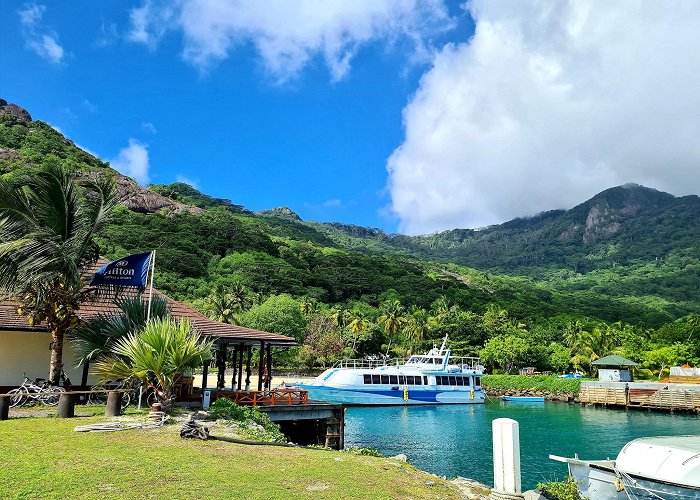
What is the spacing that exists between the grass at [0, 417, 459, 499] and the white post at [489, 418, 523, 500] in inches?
33.6

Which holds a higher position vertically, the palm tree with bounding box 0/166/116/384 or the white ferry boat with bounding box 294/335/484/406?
the palm tree with bounding box 0/166/116/384

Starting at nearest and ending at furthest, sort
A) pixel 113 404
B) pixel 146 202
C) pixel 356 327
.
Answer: pixel 113 404, pixel 356 327, pixel 146 202

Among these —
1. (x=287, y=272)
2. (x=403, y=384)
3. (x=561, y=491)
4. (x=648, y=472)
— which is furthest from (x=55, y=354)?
(x=287, y=272)

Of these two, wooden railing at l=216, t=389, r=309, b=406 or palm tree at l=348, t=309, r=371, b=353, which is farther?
palm tree at l=348, t=309, r=371, b=353

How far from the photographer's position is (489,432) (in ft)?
86.2

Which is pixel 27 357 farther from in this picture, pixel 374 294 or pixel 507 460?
pixel 374 294

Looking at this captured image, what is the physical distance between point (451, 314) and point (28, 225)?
58.7 metres

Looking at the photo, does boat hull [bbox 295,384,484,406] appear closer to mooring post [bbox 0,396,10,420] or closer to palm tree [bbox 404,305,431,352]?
palm tree [bbox 404,305,431,352]

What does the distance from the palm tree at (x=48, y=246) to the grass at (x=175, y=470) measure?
386cm

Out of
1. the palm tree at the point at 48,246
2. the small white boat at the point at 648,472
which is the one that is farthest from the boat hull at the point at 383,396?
the small white boat at the point at 648,472

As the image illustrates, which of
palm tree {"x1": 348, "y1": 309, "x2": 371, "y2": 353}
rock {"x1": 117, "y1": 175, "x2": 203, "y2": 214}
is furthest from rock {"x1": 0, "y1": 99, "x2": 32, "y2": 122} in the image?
palm tree {"x1": 348, "y1": 309, "x2": 371, "y2": 353}

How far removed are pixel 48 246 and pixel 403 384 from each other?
31.9 meters

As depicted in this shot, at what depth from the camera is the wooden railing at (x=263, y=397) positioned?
51.5 ft

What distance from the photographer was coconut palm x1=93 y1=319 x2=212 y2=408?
1216 centimetres
